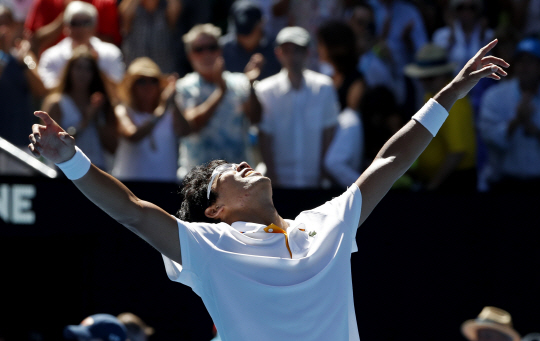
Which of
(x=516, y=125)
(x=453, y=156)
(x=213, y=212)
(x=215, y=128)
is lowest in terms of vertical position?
(x=213, y=212)

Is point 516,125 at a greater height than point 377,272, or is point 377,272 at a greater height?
point 516,125

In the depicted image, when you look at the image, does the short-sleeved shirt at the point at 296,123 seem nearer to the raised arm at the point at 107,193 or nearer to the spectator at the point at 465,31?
the spectator at the point at 465,31

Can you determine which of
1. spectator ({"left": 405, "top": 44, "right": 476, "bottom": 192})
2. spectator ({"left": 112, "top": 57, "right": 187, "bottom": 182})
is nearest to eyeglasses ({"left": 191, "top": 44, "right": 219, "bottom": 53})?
spectator ({"left": 112, "top": 57, "right": 187, "bottom": 182})

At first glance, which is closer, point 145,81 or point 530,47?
point 145,81

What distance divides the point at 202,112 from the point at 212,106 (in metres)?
0.09

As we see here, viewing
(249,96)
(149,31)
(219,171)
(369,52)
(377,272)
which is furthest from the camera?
(369,52)

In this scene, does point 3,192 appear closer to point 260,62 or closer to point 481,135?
point 260,62

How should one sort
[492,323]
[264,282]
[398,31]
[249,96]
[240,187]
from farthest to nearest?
[398,31], [249,96], [492,323], [240,187], [264,282]

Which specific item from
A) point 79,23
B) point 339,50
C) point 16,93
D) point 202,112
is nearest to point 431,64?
point 339,50

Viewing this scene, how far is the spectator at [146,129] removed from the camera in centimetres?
610

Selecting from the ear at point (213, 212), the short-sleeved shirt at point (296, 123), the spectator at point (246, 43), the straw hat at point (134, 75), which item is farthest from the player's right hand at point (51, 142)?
the spectator at point (246, 43)

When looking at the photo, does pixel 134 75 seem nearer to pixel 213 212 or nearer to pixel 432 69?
pixel 432 69

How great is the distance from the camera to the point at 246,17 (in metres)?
7.02

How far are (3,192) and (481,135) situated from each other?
3.78 metres
